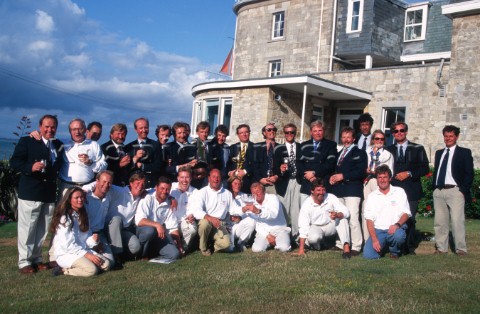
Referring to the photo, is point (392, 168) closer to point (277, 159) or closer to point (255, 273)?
point (277, 159)

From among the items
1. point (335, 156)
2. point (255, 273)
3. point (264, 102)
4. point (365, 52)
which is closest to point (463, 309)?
point (255, 273)

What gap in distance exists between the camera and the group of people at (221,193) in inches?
245

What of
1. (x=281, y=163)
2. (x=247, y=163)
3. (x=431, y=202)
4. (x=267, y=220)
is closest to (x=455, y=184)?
(x=281, y=163)

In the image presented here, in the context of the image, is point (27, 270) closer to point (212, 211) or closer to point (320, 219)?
point (212, 211)

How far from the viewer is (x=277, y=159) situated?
8.35m

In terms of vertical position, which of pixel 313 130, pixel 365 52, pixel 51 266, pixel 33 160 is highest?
pixel 365 52

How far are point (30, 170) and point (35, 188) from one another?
9.5 inches

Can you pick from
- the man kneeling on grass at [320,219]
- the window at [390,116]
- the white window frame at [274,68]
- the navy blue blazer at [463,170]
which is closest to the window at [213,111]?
the white window frame at [274,68]

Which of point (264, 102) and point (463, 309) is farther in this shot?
point (264, 102)

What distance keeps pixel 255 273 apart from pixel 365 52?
20133 mm

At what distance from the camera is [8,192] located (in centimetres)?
1284

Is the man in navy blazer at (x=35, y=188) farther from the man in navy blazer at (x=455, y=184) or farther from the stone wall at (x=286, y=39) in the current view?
the stone wall at (x=286, y=39)

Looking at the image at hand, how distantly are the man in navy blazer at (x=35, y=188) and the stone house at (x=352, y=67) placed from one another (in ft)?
45.8

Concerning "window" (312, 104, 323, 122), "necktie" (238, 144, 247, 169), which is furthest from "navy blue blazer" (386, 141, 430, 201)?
"window" (312, 104, 323, 122)
